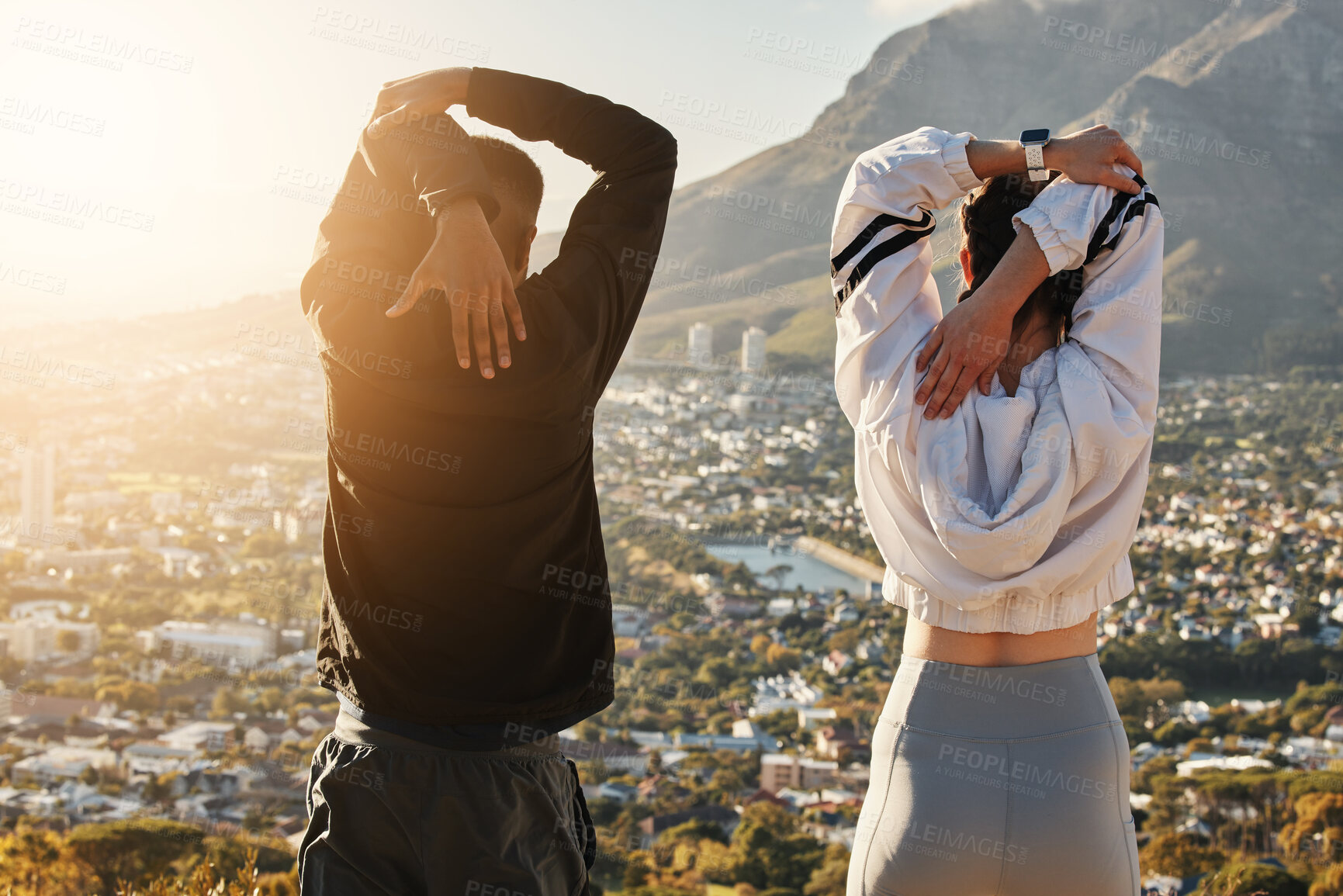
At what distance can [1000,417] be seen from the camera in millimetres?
1363

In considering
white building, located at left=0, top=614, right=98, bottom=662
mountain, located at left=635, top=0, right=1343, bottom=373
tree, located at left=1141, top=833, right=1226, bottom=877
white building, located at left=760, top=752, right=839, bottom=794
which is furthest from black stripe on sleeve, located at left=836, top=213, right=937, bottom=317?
mountain, located at left=635, top=0, right=1343, bottom=373

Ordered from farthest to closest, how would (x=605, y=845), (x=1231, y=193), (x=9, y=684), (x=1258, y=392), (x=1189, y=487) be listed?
1. (x=1231, y=193)
2. (x=1258, y=392)
3. (x=1189, y=487)
4. (x=9, y=684)
5. (x=605, y=845)

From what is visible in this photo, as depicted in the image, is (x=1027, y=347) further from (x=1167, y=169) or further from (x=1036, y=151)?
(x=1167, y=169)

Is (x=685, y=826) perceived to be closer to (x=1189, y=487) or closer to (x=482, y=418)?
(x=482, y=418)

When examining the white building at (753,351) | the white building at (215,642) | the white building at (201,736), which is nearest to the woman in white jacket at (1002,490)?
the white building at (201,736)

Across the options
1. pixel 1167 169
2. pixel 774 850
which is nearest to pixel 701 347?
pixel 774 850

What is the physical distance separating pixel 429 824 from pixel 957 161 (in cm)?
127

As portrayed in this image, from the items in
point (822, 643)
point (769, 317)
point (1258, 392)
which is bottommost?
point (822, 643)

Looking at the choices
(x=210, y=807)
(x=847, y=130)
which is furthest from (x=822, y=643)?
(x=847, y=130)

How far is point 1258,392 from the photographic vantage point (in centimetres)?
2973

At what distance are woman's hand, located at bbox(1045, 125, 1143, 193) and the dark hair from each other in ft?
0.18

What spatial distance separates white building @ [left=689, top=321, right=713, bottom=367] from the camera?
94.3ft

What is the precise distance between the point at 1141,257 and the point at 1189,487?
81.5 ft

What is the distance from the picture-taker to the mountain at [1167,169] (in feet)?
107
